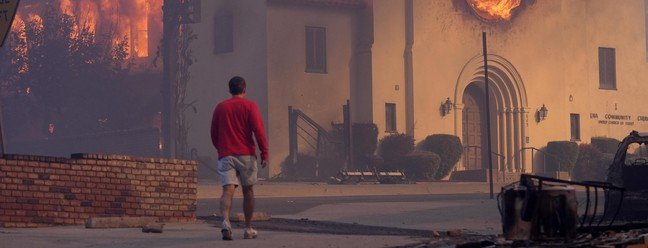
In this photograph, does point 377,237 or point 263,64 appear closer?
point 377,237

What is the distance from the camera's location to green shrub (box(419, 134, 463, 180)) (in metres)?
39.5

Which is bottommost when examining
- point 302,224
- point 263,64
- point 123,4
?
point 302,224

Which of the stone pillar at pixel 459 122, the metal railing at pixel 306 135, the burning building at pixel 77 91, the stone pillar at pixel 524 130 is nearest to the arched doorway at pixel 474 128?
the stone pillar at pixel 459 122

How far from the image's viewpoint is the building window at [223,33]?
39.8m

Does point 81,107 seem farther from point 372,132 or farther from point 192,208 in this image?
point 192,208

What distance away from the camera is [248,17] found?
38.8 metres

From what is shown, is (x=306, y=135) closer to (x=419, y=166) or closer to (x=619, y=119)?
(x=419, y=166)

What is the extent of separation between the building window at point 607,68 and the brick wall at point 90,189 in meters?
34.7

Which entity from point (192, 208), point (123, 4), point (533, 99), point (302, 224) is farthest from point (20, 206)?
point (123, 4)

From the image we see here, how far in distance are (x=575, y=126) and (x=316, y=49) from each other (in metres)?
12.1

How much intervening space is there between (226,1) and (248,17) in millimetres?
Result: 1619

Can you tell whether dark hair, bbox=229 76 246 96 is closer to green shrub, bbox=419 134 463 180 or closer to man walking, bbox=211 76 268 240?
man walking, bbox=211 76 268 240

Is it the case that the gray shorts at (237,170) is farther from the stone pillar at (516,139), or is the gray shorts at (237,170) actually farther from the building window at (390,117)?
the stone pillar at (516,139)

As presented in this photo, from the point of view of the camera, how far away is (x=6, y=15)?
42.5 ft
